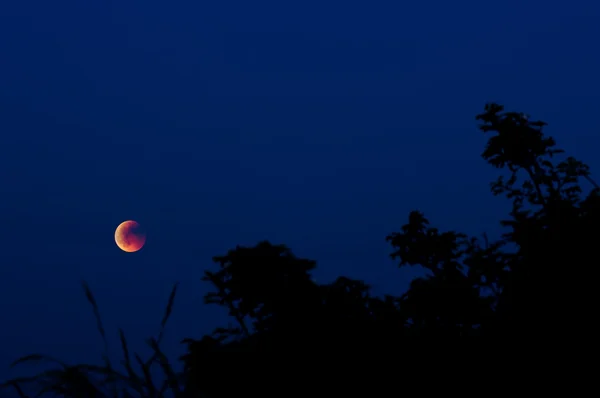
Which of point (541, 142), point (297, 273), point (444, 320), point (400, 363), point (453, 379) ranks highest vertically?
point (541, 142)

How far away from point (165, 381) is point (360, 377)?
11.8 m

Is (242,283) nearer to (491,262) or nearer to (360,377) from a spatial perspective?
(360,377)

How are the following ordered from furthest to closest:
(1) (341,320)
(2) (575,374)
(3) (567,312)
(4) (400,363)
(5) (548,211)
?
(5) (548,211) → (1) (341,320) → (4) (400,363) → (3) (567,312) → (2) (575,374)

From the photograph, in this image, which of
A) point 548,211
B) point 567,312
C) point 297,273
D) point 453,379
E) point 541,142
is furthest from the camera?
point 541,142

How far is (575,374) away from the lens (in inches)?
411

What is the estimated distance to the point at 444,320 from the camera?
63.7 feet

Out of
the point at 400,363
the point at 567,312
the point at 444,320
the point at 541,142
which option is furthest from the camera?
the point at 541,142

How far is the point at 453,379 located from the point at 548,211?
6.31 metres

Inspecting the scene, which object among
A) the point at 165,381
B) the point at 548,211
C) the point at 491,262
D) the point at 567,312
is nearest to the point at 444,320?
the point at 491,262

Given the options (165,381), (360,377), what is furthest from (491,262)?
(165,381)

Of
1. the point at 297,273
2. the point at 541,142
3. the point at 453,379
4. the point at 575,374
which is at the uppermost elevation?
the point at 541,142

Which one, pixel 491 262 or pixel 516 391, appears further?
pixel 491 262

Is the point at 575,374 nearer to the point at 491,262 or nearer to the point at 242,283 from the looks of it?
the point at 491,262

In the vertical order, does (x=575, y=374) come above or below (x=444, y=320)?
below
